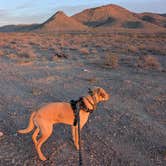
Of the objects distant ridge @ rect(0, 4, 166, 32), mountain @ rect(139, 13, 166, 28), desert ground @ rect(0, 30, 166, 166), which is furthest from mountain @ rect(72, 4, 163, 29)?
desert ground @ rect(0, 30, 166, 166)

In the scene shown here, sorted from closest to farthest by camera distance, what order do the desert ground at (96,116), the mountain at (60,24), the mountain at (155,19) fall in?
the desert ground at (96,116), the mountain at (60,24), the mountain at (155,19)

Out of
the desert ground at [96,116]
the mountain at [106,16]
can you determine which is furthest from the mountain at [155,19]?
the desert ground at [96,116]

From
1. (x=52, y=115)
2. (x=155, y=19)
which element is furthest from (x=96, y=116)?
(x=155, y=19)

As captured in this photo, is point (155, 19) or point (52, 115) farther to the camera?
point (155, 19)

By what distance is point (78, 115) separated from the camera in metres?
5.58

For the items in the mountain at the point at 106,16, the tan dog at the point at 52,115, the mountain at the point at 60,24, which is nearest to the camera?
the tan dog at the point at 52,115

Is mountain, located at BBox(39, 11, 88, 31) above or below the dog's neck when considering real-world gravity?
below

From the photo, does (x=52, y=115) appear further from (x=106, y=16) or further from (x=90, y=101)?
(x=106, y=16)

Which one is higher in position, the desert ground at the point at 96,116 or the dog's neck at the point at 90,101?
the dog's neck at the point at 90,101

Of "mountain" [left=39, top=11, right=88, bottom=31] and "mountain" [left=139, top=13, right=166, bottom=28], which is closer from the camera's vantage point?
"mountain" [left=39, top=11, right=88, bottom=31]

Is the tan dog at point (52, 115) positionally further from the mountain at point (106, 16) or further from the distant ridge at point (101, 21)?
the mountain at point (106, 16)

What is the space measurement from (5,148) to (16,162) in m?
0.67

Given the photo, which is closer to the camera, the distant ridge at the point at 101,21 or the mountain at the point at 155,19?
the distant ridge at the point at 101,21

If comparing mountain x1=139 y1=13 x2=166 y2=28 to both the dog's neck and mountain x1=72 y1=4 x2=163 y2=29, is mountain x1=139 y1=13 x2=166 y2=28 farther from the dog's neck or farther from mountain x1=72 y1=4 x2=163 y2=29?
the dog's neck
